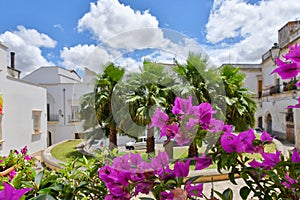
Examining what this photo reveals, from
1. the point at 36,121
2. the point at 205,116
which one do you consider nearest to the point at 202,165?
the point at 205,116

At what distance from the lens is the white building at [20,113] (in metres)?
5.68

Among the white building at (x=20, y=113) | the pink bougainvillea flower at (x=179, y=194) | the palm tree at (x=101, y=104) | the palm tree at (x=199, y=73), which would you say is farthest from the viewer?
the white building at (x=20, y=113)

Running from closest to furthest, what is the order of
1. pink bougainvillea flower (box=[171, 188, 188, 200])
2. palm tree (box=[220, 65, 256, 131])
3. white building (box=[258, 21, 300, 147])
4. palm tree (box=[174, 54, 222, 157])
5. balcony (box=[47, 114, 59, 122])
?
pink bougainvillea flower (box=[171, 188, 188, 200]), palm tree (box=[174, 54, 222, 157]), palm tree (box=[220, 65, 256, 131]), white building (box=[258, 21, 300, 147]), balcony (box=[47, 114, 59, 122])

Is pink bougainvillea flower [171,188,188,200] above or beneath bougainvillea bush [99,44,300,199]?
beneath

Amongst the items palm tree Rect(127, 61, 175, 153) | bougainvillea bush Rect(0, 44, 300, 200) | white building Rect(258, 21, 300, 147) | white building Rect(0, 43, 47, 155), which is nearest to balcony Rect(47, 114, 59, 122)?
white building Rect(0, 43, 47, 155)

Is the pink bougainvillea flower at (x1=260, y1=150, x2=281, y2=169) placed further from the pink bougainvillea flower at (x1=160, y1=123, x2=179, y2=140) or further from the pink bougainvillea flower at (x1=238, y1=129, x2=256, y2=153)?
the pink bougainvillea flower at (x1=160, y1=123, x2=179, y2=140)

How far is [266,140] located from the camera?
51cm

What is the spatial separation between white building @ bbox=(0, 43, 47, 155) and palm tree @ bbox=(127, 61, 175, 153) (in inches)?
218

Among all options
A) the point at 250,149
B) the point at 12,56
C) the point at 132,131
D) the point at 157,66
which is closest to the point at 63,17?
the point at 157,66

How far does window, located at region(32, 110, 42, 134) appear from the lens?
7414 mm

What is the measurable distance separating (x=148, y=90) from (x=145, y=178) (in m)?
0.75

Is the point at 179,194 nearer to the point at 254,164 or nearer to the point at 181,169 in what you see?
the point at 181,169

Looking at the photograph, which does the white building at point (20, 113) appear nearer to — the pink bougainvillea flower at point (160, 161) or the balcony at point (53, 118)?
the balcony at point (53, 118)

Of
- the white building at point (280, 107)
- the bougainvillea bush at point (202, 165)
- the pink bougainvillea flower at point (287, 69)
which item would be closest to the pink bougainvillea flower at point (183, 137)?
the bougainvillea bush at point (202, 165)
